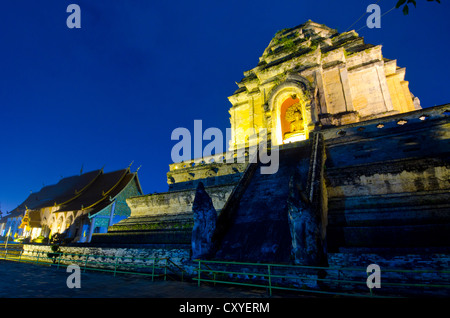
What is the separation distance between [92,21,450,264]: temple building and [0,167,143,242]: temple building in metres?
7.93

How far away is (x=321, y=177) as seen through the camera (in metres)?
7.82

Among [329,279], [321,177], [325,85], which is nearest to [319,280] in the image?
[329,279]

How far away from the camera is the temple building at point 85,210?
1947 centimetres

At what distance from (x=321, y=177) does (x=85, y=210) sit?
1953 centimetres

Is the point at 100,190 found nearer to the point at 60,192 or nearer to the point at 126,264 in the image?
the point at 60,192

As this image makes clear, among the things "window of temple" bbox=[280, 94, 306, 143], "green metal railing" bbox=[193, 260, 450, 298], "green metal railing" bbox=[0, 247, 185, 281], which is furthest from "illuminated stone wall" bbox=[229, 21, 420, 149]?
"green metal railing" bbox=[0, 247, 185, 281]

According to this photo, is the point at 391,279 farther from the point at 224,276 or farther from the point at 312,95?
the point at 312,95

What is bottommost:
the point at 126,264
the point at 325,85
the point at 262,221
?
the point at 126,264

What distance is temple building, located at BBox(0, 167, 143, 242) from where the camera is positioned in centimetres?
1947

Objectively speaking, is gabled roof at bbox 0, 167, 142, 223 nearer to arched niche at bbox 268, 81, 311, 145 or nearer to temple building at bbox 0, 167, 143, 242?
temple building at bbox 0, 167, 143, 242

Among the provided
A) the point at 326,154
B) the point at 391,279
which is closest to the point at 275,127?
the point at 326,154

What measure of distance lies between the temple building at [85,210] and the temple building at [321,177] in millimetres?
7931

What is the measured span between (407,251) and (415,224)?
1.30 meters
